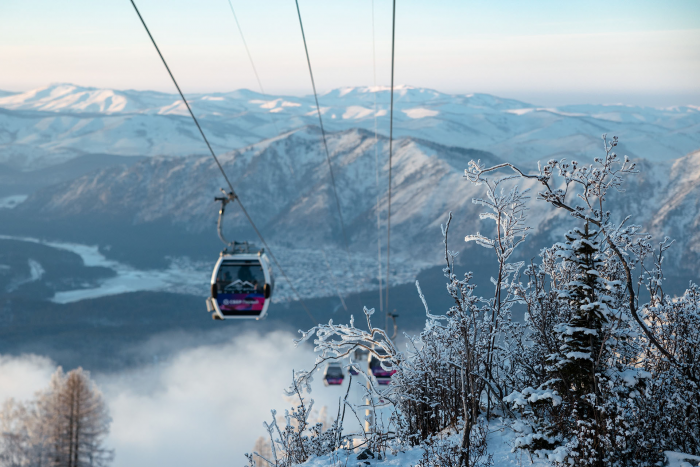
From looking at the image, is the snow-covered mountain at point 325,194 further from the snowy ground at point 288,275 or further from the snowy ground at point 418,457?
the snowy ground at point 418,457

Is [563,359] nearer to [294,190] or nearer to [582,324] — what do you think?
[582,324]

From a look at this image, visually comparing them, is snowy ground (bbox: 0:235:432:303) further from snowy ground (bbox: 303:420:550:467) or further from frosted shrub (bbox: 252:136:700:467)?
snowy ground (bbox: 303:420:550:467)

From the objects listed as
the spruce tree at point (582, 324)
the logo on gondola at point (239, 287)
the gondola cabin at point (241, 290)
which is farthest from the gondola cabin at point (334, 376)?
the spruce tree at point (582, 324)

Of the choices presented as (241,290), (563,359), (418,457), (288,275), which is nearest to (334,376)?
(241,290)

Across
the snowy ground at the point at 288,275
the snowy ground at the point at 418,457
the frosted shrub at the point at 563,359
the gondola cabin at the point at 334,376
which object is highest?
the frosted shrub at the point at 563,359

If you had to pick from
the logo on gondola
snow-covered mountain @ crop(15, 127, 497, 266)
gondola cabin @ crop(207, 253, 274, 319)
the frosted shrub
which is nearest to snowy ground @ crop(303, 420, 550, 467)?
the frosted shrub
